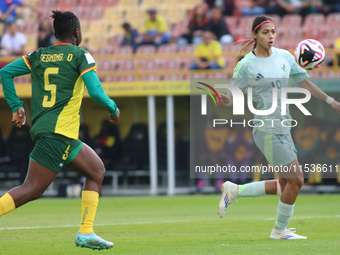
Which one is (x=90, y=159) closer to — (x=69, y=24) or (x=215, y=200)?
(x=69, y=24)

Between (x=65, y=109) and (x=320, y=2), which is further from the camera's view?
(x=320, y=2)

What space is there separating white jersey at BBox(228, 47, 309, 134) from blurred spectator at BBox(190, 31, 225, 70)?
31.5 ft

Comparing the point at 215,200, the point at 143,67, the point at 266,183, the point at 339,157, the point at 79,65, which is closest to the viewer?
the point at 79,65

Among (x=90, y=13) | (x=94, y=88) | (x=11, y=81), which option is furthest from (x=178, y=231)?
(x=90, y=13)

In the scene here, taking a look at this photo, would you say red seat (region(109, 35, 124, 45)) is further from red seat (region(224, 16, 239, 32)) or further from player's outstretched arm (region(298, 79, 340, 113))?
player's outstretched arm (region(298, 79, 340, 113))

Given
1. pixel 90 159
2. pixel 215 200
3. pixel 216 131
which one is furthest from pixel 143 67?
pixel 90 159

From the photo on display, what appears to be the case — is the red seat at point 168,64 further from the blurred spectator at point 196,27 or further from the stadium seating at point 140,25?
the blurred spectator at point 196,27

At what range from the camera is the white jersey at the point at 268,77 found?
6.13 m

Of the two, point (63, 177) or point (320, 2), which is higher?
point (320, 2)

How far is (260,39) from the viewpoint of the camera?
Answer: 625 cm

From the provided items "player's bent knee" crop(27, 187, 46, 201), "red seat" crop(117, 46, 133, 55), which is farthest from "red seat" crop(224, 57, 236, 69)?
"player's bent knee" crop(27, 187, 46, 201)

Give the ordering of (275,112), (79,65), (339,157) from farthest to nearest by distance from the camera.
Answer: (339,157)
(275,112)
(79,65)

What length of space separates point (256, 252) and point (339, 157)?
1087 cm
